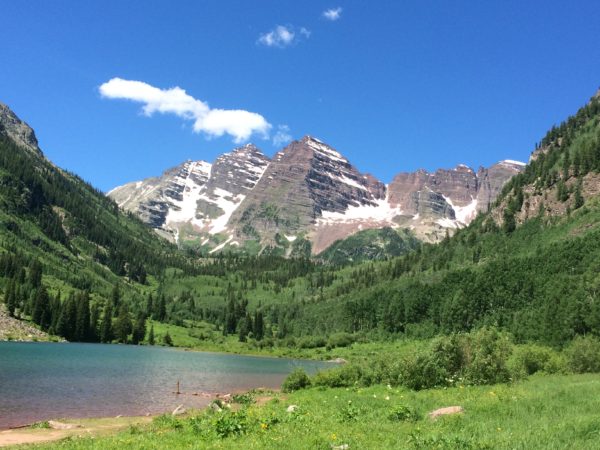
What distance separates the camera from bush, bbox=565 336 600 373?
5234cm

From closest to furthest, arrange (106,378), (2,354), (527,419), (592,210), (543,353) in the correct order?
(527,419) < (543,353) < (106,378) < (2,354) < (592,210)

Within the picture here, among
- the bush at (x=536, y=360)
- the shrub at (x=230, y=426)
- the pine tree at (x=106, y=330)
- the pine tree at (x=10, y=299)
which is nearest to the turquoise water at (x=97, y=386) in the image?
the shrub at (x=230, y=426)

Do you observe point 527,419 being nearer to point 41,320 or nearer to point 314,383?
point 314,383

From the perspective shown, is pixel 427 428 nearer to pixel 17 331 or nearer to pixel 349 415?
pixel 349 415

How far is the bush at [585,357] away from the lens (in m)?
52.3

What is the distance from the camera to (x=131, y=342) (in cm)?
19425

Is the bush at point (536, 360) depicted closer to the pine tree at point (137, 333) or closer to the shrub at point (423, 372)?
the shrub at point (423, 372)

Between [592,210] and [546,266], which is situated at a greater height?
[592,210]

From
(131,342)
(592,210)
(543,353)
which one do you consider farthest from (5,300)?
(592,210)

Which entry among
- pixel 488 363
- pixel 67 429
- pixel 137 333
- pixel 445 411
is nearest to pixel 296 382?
pixel 488 363

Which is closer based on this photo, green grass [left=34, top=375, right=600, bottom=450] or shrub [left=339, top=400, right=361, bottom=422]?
green grass [left=34, top=375, right=600, bottom=450]

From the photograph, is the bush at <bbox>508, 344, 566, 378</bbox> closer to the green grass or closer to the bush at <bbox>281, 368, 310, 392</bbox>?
the green grass

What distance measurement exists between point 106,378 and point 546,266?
13958 cm

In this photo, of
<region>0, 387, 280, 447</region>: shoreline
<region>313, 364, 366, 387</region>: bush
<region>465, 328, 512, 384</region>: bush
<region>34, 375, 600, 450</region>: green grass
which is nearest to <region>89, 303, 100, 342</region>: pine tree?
<region>313, 364, 366, 387</region>: bush
